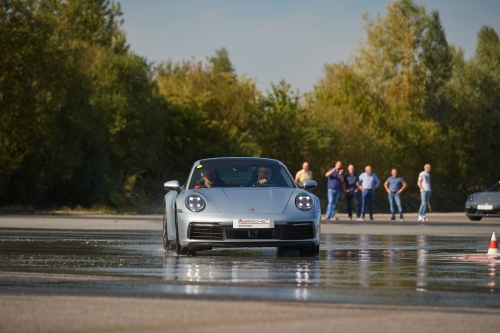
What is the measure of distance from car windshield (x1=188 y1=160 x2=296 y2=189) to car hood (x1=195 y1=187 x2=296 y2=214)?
0.48m

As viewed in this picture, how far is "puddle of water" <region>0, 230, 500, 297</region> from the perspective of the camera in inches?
412

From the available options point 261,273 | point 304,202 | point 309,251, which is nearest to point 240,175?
point 304,202

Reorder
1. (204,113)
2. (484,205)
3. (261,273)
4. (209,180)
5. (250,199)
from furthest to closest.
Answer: (204,113)
(484,205)
(209,180)
(250,199)
(261,273)

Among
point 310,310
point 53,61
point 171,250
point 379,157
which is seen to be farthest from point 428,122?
point 310,310

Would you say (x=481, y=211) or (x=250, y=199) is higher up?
(x=250, y=199)

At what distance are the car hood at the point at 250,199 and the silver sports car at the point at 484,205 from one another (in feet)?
75.3

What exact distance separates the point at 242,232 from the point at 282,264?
1.26m

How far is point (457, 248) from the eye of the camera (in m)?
17.2

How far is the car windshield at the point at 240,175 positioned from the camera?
15297 millimetres

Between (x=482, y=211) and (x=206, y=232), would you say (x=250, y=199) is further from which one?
(x=482, y=211)

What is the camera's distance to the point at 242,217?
13906 mm

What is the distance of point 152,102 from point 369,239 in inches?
1930

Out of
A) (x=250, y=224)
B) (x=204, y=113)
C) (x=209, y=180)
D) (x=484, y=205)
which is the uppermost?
(x=204, y=113)

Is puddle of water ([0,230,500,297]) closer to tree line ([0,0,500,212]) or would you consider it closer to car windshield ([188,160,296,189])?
car windshield ([188,160,296,189])
